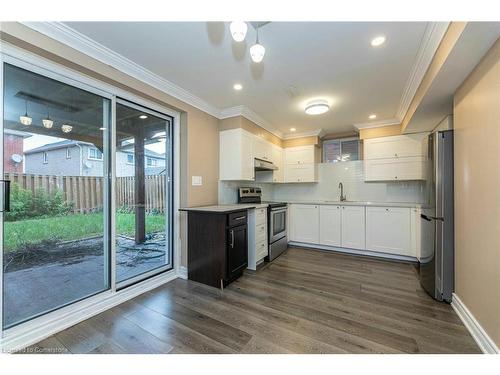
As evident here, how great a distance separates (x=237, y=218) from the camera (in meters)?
2.81

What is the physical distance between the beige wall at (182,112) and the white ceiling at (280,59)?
0.68 ft

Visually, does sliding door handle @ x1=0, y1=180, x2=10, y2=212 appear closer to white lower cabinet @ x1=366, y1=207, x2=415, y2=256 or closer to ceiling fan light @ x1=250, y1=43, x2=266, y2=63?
ceiling fan light @ x1=250, y1=43, x2=266, y2=63

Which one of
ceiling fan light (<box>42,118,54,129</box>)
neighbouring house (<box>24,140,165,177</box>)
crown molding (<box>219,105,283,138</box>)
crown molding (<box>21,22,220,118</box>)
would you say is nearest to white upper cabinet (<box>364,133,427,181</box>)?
crown molding (<box>219,105,283,138</box>)

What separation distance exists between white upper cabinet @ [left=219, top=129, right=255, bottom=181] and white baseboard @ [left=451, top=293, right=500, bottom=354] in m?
2.78

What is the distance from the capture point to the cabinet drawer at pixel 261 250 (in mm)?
3205

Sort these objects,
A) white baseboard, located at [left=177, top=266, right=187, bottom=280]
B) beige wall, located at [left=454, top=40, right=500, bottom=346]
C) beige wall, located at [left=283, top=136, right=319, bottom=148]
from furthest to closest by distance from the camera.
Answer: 1. beige wall, located at [left=283, top=136, right=319, bottom=148]
2. white baseboard, located at [left=177, top=266, right=187, bottom=280]
3. beige wall, located at [left=454, top=40, right=500, bottom=346]

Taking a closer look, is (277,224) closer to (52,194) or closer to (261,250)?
(261,250)

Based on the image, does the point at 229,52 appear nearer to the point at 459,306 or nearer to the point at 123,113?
the point at 123,113

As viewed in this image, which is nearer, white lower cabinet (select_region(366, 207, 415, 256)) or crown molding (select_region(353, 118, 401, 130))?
white lower cabinet (select_region(366, 207, 415, 256))

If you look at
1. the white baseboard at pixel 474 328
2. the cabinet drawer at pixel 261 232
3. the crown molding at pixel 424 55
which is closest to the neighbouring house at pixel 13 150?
the cabinet drawer at pixel 261 232

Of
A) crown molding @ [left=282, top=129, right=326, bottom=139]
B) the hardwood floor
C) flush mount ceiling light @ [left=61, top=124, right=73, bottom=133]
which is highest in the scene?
crown molding @ [left=282, top=129, right=326, bottom=139]

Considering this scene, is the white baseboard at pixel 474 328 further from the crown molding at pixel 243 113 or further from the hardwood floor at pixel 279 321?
the crown molding at pixel 243 113

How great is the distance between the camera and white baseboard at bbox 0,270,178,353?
62.7 inches

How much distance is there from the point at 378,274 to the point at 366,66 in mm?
2637
